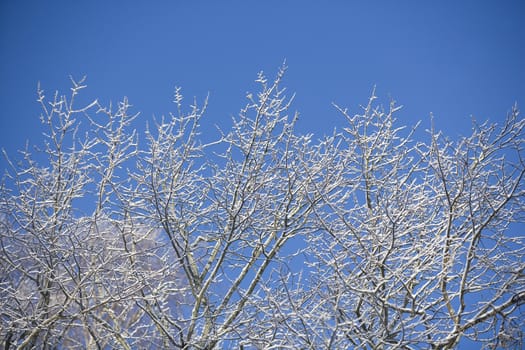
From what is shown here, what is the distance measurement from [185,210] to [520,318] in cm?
326

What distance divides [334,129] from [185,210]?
5.83ft

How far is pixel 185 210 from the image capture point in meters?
5.97

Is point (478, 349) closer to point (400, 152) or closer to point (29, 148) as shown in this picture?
point (400, 152)

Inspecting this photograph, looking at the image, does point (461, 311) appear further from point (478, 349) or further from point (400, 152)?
point (400, 152)

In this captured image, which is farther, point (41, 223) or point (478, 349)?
point (41, 223)

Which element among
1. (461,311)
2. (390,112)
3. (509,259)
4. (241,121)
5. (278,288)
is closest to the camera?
(461,311)

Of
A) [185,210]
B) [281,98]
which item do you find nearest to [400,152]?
[281,98]

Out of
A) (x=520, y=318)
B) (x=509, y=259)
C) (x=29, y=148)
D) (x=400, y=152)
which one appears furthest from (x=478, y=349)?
(x=29, y=148)

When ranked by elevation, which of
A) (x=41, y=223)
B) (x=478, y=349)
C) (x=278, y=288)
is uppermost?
(x=41, y=223)

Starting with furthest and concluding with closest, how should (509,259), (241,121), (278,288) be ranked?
(241,121) < (278,288) < (509,259)

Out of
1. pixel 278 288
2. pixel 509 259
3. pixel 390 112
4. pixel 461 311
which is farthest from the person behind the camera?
pixel 390 112

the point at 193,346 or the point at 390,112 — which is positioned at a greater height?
the point at 390,112

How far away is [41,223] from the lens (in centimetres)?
566

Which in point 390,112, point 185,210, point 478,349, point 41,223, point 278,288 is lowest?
point 478,349
